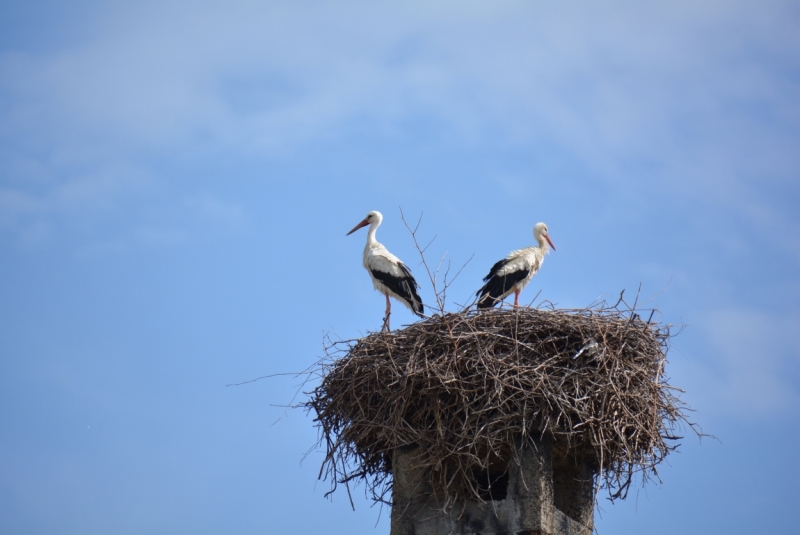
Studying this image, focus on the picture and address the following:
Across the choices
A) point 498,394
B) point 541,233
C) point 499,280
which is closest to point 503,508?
point 498,394

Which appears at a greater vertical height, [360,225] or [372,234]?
[360,225]

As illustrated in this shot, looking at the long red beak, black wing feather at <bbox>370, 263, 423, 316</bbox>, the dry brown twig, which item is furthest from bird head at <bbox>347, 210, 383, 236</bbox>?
the dry brown twig

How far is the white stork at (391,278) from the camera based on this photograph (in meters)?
13.2

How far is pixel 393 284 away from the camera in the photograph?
13.3m

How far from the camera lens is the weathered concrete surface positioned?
880cm

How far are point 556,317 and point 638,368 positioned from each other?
2.80 ft

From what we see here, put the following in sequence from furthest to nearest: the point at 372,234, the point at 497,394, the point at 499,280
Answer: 1. the point at 372,234
2. the point at 499,280
3. the point at 497,394

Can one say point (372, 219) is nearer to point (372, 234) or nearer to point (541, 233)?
point (372, 234)

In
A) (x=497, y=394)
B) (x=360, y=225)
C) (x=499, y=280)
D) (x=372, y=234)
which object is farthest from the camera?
(x=360, y=225)

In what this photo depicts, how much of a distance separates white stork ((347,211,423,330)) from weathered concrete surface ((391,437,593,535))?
3.88m

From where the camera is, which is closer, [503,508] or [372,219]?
[503,508]

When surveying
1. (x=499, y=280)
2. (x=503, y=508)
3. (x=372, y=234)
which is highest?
(x=372, y=234)

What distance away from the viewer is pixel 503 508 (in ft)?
29.2

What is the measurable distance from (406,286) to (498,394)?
15.0 ft
